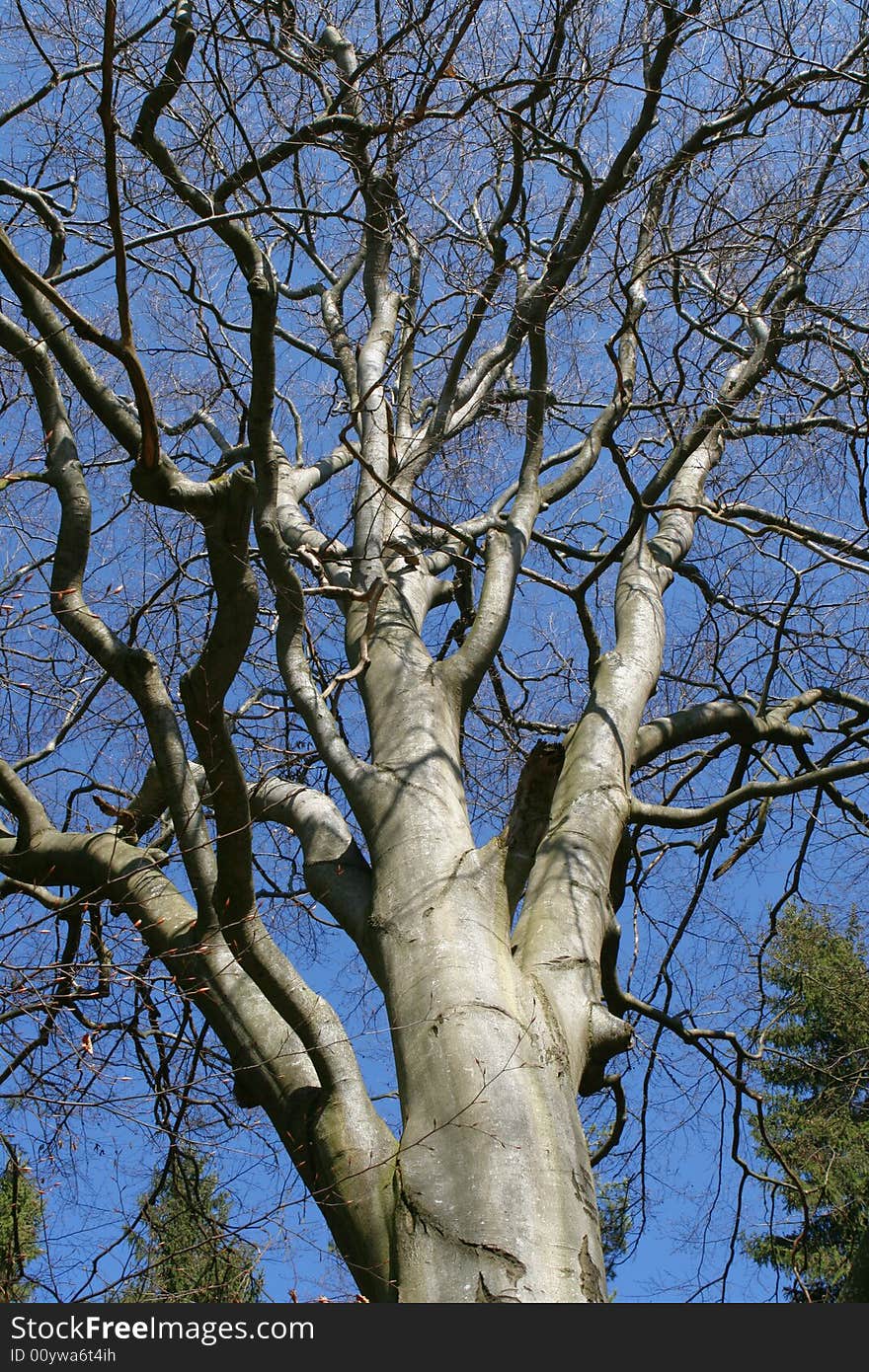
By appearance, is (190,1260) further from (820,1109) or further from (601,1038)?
(820,1109)

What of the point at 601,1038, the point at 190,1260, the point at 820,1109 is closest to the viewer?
the point at 601,1038

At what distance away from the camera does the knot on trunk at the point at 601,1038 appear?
295 cm

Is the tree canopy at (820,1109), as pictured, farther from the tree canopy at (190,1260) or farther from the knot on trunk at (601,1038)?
the tree canopy at (190,1260)

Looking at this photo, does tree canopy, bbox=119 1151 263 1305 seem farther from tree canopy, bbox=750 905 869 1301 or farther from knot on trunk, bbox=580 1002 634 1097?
tree canopy, bbox=750 905 869 1301

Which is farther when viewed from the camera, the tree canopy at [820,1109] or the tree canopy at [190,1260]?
the tree canopy at [820,1109]

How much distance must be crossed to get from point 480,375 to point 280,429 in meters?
1.27

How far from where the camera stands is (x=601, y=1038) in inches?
116

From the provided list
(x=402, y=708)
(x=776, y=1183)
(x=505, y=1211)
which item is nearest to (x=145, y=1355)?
(x=505, y=1211)

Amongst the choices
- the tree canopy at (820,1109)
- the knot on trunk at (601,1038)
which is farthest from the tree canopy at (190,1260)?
the tree canopy at (820,1109)

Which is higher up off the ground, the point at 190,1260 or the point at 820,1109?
the point at 820,1109

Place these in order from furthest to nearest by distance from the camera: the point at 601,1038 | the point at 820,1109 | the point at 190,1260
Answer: the point at 820,1109, the point at 190,1260, the point at 601,1038

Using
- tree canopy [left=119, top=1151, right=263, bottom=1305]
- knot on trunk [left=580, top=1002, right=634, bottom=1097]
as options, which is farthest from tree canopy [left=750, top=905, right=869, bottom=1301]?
tree canopy [left=119, top=1151, right=263, bottom=1305]

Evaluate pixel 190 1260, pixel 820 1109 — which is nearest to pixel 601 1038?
pixel 190 1260

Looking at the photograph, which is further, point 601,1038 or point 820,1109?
point 820,1109
